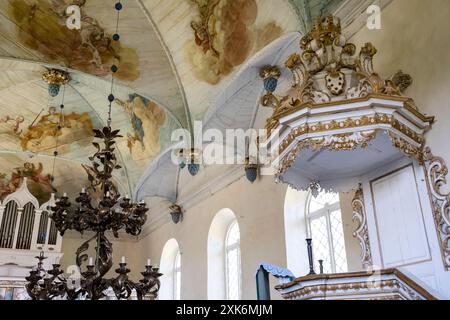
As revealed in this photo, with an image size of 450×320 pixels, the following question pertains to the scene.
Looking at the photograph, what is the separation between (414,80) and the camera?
5.59m

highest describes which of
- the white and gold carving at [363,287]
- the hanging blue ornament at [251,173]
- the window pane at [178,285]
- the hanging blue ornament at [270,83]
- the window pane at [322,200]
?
the hanging blue ornament at [270,83]

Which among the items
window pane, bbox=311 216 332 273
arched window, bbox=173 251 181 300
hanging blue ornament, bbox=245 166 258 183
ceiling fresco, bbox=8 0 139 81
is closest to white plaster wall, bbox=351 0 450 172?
window pane, bbox=311 216 332 273

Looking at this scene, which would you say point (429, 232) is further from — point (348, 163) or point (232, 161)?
point (232, 161)

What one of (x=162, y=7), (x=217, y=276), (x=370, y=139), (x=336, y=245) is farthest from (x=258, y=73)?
(x=217, y=276)

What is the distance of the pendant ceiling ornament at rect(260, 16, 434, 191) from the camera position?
188 inches

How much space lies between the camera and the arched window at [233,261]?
36.1ft

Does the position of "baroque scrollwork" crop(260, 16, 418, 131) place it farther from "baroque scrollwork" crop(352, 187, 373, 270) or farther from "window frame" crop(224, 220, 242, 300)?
"window frame" crop(224, 220, 242, 300)

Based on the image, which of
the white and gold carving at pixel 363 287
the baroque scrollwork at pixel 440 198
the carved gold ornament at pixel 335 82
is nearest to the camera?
the white and gold carving at pixel 363 287

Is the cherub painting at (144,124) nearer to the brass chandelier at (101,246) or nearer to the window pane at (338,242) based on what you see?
the brass chandelier at (101,246)

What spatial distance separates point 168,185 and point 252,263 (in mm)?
4943

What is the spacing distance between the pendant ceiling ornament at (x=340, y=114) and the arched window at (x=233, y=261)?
5762 mm

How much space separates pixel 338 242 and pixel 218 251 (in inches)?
181

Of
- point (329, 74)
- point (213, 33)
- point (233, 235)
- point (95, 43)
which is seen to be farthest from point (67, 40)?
point (329, 74)

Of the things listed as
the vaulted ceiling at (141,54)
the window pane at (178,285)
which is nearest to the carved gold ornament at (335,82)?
the vaulted ceiling at (141,54)
